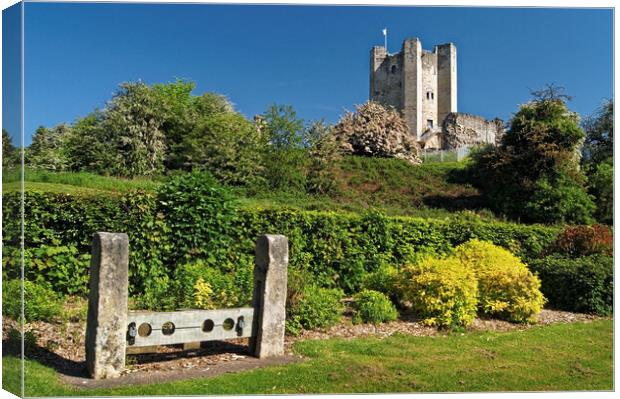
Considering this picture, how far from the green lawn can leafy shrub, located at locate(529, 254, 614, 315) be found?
8.29ft

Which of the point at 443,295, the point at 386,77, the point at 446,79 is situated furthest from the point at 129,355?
the point at 446,79

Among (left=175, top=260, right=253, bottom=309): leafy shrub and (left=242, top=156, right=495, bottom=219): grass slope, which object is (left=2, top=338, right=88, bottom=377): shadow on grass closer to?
(left=175, top=260, right=253, bottom=309): leafy shrub

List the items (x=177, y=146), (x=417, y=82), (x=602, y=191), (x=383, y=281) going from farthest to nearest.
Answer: (x=417, y=82), (x=177, y=146), (x=602, y=191), (x=383, y=281)

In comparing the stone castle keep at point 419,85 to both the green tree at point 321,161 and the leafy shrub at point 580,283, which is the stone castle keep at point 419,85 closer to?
the green tree at point 321,161

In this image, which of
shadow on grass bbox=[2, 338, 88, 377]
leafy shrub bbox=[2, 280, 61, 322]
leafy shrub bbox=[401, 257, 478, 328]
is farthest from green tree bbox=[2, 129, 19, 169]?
leafy shrub bbox=[401, 257, 478, 328]

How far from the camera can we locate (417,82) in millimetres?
51844

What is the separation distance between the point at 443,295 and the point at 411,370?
109 inches

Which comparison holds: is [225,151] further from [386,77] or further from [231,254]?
[386,77]

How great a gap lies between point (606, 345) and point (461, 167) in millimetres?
22940

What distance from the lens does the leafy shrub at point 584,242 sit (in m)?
12.1

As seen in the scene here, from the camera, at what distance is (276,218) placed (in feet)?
35.9

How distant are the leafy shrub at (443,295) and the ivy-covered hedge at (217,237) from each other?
190 cm

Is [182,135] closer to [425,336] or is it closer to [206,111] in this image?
[206,111]

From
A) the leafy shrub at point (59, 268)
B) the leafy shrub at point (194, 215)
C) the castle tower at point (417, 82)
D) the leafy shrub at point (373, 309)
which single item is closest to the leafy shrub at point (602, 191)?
the leafy shrub at point (373, 309)
